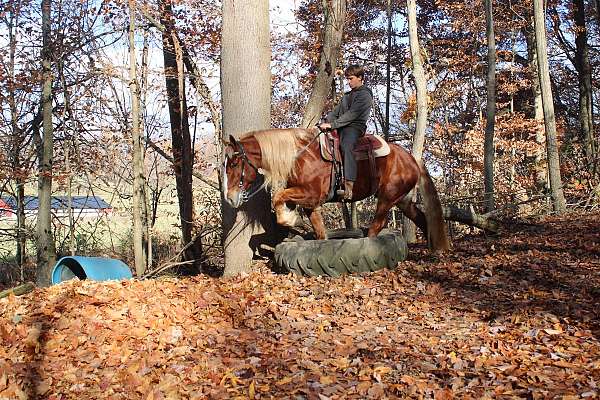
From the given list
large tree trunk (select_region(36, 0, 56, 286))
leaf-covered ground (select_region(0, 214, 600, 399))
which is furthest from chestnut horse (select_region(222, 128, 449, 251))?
large tree trunk (select_region(36, 0, 56, 286))

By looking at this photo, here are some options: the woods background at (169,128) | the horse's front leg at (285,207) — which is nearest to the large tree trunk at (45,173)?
the woods background at (169,128)

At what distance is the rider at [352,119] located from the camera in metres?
8.29

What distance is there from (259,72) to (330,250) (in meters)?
3.05

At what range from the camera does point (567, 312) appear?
5.94 m

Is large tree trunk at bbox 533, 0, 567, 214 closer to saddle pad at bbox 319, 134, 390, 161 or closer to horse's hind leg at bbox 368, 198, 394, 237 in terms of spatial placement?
horse's hind leg at bbox 368, 198, 394, 237

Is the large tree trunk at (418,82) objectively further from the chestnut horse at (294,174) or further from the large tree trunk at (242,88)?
the large tree trunk at (242,88)

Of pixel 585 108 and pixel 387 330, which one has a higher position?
pixel 585 108

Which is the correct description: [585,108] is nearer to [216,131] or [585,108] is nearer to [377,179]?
[216,131]

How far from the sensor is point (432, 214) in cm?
970

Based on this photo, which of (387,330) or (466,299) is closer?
(387,330)

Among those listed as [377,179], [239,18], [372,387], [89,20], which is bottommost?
[372,387]

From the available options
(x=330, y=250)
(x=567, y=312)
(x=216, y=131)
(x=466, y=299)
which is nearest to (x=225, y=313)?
(x=330, y=250)

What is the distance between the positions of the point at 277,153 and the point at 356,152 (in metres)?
1.36

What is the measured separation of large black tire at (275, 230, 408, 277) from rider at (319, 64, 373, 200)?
38.9 inches
